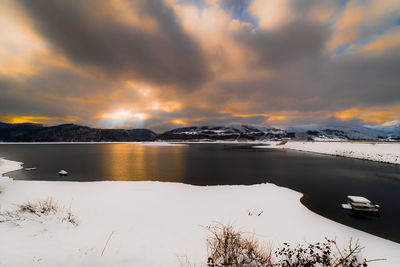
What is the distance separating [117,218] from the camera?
855cm

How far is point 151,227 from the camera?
25.4ft

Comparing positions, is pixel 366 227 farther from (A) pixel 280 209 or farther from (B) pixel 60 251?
(B) pixel 60 251

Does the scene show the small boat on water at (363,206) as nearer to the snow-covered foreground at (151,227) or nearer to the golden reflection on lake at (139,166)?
the snow-covered foreground at (151,227)

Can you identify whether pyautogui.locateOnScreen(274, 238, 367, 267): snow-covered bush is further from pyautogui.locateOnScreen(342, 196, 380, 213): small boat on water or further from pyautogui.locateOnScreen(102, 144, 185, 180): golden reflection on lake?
pyautogui.locateOnScreen(102, 144, 185, 180): golden reflection on lake

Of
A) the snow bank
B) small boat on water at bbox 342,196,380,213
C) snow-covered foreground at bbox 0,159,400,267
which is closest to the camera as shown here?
snow-covered foreground at bbox 0,159,400,267

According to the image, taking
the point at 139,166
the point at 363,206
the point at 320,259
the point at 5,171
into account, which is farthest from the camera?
the point at 139,166

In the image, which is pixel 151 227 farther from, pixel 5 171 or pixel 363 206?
pixel 5 171

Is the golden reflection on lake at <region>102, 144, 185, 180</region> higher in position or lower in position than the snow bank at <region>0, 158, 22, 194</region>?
lower

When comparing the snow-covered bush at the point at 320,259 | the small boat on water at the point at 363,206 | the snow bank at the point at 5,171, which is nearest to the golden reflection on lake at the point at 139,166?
the snow bank at the point at 5,171

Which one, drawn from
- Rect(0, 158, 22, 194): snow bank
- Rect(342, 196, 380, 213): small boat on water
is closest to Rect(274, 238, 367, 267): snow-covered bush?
Rect(342, 196, 380, 213): small boat on water

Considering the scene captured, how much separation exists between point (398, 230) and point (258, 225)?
8.72 meters

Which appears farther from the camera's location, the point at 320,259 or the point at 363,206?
the point at 363,206

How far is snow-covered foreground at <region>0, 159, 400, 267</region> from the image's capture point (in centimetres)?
499

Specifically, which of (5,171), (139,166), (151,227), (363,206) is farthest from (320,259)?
→ (5,171)
